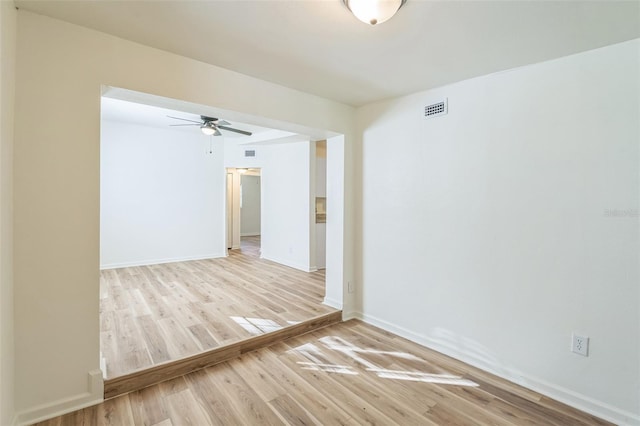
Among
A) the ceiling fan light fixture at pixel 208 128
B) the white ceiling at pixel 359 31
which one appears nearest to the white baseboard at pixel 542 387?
the white ceiling at pixel 359 31

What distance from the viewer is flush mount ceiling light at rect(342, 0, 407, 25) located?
150 cm

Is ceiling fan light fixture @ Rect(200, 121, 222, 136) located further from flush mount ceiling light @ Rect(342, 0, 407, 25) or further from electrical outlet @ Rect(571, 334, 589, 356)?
electrical outlet @ Rect(571, 334, 589, 356)

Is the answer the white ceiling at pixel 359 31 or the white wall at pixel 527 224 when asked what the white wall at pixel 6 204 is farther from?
the white wall at pixel 527 224

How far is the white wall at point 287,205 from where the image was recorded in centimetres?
564

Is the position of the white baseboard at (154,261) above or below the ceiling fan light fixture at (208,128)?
below

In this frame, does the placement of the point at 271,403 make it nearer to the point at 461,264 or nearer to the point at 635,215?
the point at 461,264

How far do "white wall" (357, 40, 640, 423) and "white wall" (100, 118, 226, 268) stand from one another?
182 inches

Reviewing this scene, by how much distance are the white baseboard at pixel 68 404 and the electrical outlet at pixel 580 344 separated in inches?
131

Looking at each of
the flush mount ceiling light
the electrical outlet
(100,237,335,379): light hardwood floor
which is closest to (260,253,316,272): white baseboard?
(100,237,335,379): light hardwood floor

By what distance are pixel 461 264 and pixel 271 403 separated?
77.6 inches

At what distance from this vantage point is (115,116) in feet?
16.5

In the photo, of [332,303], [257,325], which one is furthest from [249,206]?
[257,325]

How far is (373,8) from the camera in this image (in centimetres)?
151

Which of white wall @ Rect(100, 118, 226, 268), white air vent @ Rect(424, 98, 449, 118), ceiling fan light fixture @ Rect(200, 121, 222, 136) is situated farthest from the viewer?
white wall @ Rect(100, 118, 226, 268)
